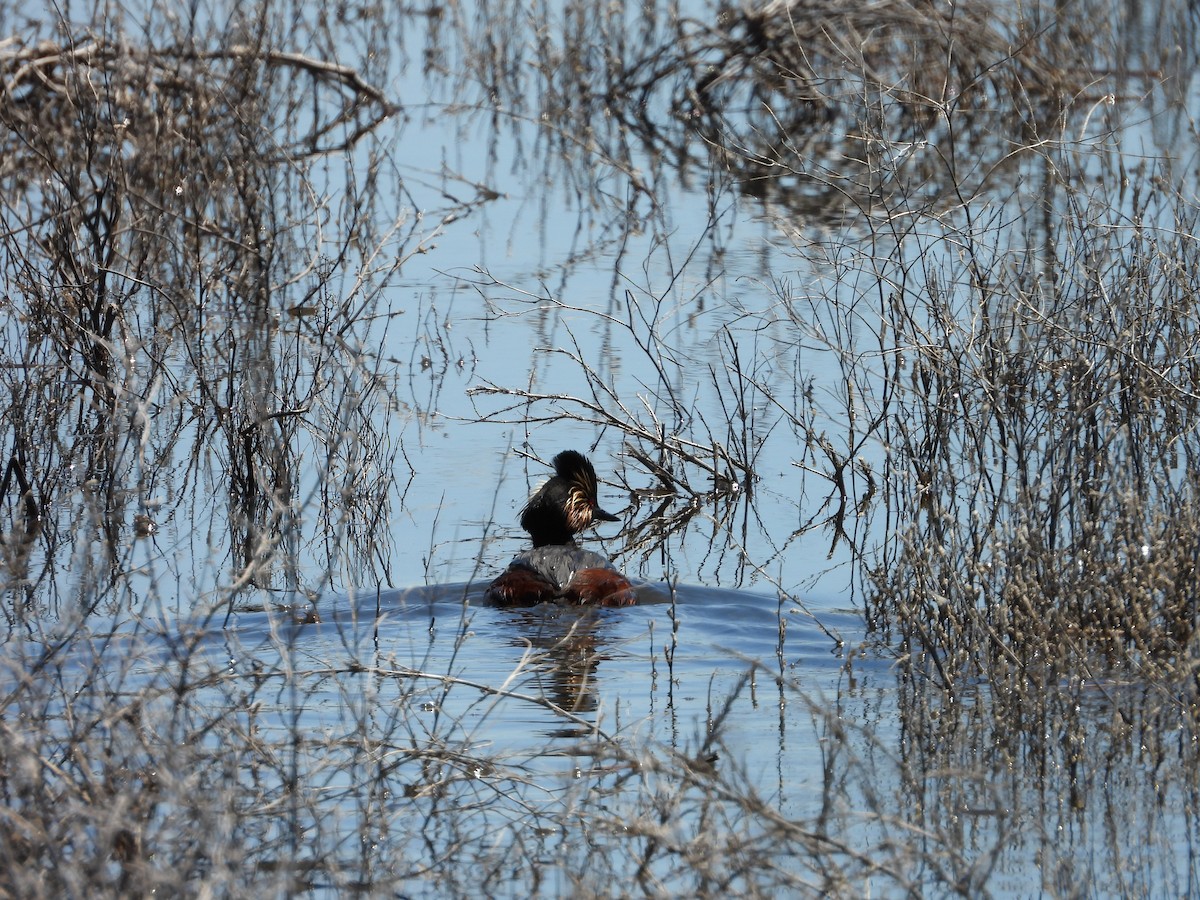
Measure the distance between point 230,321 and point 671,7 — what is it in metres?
12.8

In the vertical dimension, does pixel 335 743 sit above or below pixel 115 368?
below

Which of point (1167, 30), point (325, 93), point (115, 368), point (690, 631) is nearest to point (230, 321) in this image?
point (115, 368)

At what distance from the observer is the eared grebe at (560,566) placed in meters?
9.48

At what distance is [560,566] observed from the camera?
31.3 feet

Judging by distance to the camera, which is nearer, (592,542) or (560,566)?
(560,566)

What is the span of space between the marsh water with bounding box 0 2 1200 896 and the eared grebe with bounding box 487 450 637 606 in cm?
12

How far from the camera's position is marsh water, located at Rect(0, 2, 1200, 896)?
17.1 feet

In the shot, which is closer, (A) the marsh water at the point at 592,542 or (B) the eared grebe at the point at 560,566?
(A) the marsh water at the point at 592,542

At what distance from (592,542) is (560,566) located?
4.40 feet

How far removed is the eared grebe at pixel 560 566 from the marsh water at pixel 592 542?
0.41 feet

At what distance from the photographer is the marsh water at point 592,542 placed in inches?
205

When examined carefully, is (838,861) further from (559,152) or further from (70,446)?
(559,152)

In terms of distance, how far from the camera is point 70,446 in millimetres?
10141

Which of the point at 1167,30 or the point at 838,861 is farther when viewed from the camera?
the point at 1167,30
